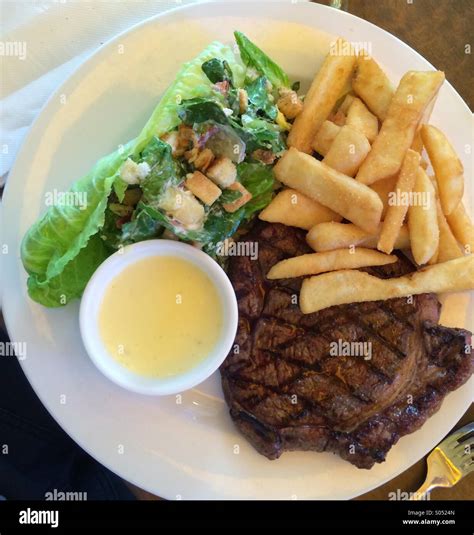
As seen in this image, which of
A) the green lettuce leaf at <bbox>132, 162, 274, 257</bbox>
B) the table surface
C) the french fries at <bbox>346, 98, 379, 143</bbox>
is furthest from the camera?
the table surface

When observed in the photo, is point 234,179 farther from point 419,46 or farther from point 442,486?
point 442,486

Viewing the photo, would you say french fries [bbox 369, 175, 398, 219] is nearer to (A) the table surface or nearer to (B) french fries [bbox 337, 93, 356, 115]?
(B) french fries [bbox 337, 93, 356, 115]

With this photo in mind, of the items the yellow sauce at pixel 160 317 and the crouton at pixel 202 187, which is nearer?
the crouton at pixel 202 187

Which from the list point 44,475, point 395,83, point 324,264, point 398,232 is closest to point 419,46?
point 395,83

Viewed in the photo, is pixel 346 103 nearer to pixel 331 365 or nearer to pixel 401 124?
pixel 401 124

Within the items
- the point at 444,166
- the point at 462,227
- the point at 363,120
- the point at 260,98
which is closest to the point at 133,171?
the point at 260,98

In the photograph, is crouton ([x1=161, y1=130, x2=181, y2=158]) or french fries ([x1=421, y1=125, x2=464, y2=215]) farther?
french fries ([x1=421, y1=125, x2=464, y2=215])

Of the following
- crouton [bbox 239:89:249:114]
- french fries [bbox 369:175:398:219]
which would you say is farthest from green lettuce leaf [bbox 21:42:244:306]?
french fries [bbox 369:175:398:219]

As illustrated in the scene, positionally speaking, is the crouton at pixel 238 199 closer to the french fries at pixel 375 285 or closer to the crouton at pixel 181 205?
the crouton at pixel 181 205

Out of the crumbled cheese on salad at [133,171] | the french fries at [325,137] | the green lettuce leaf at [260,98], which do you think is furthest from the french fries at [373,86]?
the crumbled cheese on salad at [133,171]
